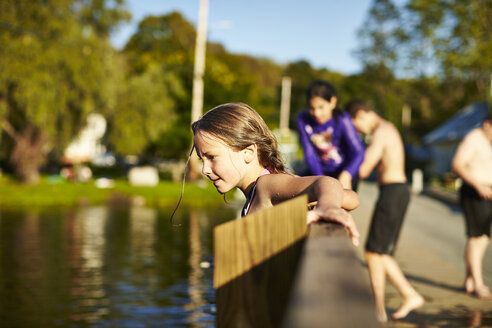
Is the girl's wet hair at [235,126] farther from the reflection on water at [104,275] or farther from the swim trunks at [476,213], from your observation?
the swim trunks at [476,213]

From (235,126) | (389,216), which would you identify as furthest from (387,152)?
(235,126)

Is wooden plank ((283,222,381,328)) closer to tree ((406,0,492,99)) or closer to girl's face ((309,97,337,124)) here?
girl's face ((309,97,337,124))

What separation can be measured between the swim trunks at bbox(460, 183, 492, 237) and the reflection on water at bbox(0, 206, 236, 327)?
108 inches

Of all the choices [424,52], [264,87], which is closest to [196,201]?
[424,52]

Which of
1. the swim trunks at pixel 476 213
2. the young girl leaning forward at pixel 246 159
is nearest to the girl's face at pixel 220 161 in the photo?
the young girl leaning forward at pixel 246 159

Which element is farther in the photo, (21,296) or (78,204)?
(78,204)

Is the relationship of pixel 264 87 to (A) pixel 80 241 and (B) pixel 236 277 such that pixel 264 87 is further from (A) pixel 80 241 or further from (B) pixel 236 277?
(B) pixel 236 277

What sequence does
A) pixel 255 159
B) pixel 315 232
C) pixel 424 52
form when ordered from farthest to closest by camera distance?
pixel 424 52 → pixel 255 159 → pixel 315 232

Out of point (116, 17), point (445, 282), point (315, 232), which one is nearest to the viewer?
point (315, 232)

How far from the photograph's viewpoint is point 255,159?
262cm

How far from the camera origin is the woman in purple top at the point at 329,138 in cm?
584

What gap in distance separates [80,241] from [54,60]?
16.4 metres

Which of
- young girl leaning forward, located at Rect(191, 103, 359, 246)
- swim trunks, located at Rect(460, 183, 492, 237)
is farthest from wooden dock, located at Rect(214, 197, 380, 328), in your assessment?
swim trunks, located at Rect(460, 183, 492, 237)

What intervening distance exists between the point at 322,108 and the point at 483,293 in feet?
8.51
